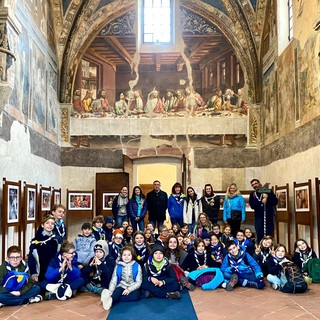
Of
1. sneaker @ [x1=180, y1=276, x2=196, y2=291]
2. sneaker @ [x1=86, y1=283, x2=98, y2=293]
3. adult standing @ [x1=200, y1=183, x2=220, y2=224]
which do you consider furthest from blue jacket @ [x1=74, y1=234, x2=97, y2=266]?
adult standing @ [x1=200, y1=183, x2=220, y2=224]

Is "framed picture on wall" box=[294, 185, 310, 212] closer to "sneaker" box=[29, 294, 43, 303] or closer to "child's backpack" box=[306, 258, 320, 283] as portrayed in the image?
"child's backpack" box=[306, 258, 320, 283]

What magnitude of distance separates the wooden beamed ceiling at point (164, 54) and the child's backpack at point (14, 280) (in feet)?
35.8

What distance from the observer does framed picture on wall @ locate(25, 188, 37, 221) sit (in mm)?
11594

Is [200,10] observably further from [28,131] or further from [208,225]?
[208,225]

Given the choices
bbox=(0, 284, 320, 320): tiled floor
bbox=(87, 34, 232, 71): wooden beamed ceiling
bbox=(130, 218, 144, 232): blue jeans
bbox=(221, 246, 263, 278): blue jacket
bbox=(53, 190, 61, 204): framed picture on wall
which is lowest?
bbox=(0, 284, 320, 320): tiled floor

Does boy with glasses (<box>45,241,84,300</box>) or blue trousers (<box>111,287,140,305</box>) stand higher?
boy with glasses (<box>45,241,84,300</box>)

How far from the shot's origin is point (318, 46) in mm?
10406

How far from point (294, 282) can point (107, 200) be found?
29.8ft

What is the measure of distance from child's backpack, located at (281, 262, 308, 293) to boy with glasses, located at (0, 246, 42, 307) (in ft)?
13.6

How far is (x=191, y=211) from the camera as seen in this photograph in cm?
1172

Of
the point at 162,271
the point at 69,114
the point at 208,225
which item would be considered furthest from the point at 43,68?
the point at 162,271

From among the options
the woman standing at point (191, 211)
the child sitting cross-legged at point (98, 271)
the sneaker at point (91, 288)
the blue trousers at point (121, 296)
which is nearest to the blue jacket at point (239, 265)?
the blue trousers at point (121, 296)

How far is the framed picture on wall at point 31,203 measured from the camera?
38.0 feet

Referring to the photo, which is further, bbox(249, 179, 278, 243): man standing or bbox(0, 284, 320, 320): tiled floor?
bbox(249, 179, 278, 243): man standing
